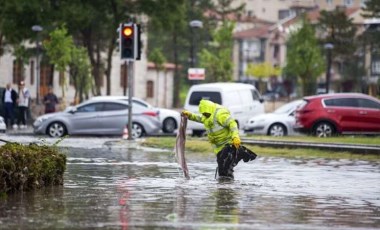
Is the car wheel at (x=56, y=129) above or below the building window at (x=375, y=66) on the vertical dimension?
below

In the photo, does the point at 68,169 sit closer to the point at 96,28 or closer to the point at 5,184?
the point at 5,184

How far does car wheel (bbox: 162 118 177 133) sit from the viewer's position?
42469 mm

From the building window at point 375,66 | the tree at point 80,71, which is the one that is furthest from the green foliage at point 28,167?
the building window at point 375,66

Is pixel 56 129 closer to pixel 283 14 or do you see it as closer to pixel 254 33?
pixel 254 33

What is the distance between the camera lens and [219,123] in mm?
19797

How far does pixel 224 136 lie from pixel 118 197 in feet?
13.5

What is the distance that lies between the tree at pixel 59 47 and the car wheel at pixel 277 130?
22.5m

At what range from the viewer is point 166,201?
15828mm

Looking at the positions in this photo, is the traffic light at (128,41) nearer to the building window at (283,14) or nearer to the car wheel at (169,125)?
the car wheel at (169,125)

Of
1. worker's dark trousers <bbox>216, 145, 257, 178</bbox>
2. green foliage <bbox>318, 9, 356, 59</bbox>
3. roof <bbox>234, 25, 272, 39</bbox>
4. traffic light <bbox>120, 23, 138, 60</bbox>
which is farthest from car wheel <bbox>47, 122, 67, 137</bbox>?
roof <bbox>234, 25, 272, 39</bbox>

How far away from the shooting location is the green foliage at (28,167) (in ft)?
52.4

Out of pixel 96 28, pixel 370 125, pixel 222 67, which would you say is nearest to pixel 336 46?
pixel 222 67

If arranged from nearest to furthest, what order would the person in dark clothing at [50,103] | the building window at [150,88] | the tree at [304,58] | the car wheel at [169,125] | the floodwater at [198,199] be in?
1. the floodwater at [198,199]
2. the car wheel at [169,125]
3. the person in dark clothing at [50,103]
4. the tree at [304,58]
5. the building window at [150,88]

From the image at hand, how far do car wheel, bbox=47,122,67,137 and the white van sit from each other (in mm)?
4189
